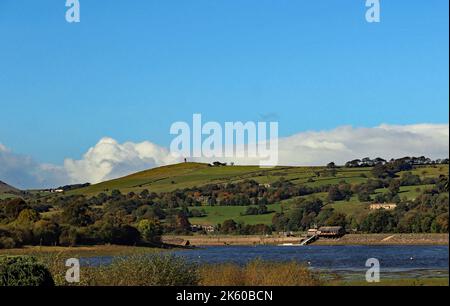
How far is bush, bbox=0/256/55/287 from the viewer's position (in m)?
37.1

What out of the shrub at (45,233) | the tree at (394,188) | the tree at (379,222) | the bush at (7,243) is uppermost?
the tree at (394,188)

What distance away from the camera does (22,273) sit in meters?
37.4

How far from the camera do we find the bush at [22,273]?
3709cm

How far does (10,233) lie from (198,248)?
61.9m

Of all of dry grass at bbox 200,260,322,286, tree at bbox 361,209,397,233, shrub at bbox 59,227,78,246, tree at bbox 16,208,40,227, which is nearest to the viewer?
dry grass at bbox 200,260,322,286

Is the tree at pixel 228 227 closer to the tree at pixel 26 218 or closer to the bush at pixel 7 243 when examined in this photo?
the tree at pixel 26 218

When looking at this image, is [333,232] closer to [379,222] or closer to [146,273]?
[379,222]

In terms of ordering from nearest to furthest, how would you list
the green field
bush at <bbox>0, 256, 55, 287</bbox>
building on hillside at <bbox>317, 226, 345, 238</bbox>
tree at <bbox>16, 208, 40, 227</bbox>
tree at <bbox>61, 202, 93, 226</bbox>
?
1. bush at <bbox>0, 256, 55, 287</bbox>
2. tree at <bbox>16, 208, 40, 227</bbox>
3. tree at <bbox>61, 202, 93, 226</bbox>
4. building on hillside at <bbox>317, 226, 345, 238</bbox>
5. the green field

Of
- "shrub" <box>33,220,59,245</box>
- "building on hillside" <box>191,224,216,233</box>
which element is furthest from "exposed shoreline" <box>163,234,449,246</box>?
"shrub" <box>33,220,59,245</box>

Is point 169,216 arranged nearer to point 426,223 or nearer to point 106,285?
point 426,223

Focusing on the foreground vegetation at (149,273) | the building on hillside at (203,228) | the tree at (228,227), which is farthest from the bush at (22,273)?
the building on hillside at (203,228)

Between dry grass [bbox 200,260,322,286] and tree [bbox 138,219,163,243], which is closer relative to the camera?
dry grass [bbox 200,260,322,286]

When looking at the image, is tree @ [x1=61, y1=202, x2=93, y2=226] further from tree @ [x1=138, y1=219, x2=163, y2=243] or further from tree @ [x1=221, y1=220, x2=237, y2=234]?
tree @ [x1=221, y1=220, x2=237, y2=234]

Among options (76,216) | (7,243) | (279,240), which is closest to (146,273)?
(7,243)
